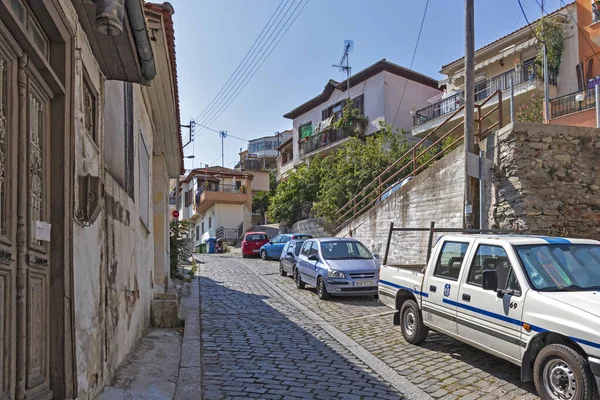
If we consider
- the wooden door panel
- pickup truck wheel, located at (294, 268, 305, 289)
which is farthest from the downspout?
pickup truck wheel, located at (294, 268, 305, 289)

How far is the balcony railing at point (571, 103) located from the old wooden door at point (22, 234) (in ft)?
61.4

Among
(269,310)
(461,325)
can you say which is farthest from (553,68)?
(461,325)

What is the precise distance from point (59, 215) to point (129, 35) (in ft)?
5.85

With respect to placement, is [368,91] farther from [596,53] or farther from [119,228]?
[119,228]

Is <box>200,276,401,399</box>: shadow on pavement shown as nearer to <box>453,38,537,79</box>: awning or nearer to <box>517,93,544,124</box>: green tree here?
<box>517,93,544,124</box>: green tree

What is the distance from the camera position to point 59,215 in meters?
3.52

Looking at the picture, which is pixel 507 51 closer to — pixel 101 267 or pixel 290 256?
pixel 290 256

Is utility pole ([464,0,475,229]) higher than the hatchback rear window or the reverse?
higher

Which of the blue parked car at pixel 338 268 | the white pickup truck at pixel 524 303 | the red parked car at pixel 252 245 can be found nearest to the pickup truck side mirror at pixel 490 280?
the white pickup truck at pixel 524 303

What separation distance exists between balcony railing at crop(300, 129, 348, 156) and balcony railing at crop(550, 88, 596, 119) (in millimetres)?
15987

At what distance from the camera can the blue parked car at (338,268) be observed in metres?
12.0

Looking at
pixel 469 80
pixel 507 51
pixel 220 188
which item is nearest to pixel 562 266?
pixel 469 80

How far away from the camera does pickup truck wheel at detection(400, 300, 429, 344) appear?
7.49 m

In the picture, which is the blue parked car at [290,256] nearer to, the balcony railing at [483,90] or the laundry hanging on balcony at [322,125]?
the balcony railing at [483,90]
